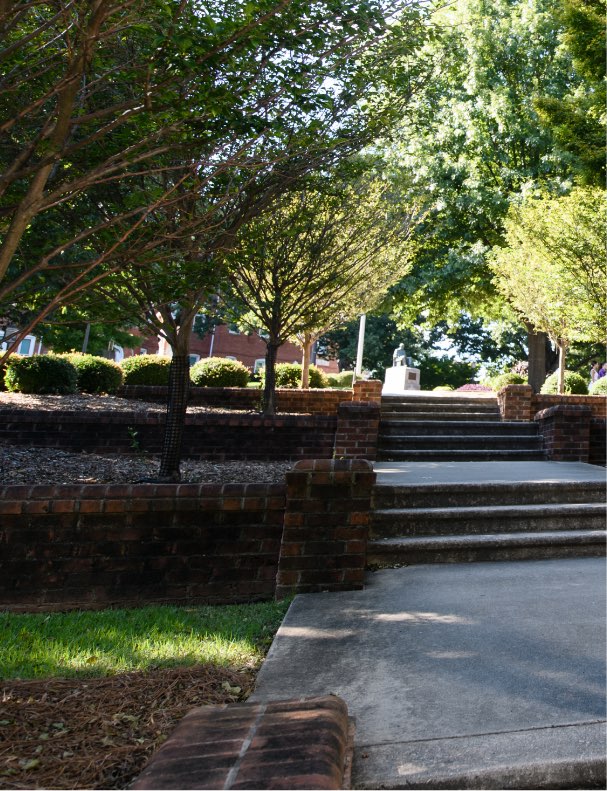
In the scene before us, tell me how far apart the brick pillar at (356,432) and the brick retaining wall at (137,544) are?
4244mm

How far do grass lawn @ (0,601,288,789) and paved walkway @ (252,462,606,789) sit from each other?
0.86 ft

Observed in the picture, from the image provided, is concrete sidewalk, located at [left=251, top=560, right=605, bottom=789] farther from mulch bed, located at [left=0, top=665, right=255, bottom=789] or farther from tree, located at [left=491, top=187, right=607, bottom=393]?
tree, located at [left=491, top=187, right=607, bottom=393]

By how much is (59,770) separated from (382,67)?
19.8 feet

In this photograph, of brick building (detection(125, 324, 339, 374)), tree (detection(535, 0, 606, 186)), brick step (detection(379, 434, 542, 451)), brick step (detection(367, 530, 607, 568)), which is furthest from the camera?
brick building (detection(125, 324, 339, 374))

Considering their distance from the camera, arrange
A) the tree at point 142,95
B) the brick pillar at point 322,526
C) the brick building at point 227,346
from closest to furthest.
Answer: the tree at point 142,95 < the brick pillar at point 322,526 < the brick building at point 227,346

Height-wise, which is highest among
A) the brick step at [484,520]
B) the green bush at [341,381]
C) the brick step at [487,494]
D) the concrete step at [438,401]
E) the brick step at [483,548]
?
the green bush at [341,381]

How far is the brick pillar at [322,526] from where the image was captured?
4477mm

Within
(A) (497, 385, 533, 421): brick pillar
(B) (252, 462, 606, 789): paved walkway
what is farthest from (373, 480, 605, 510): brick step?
(A) (497, 385, 533, 421): brick pillar

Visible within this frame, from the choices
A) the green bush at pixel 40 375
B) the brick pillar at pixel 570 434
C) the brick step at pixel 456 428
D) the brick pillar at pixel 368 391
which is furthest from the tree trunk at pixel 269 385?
the brick pillar at pixel 570 434

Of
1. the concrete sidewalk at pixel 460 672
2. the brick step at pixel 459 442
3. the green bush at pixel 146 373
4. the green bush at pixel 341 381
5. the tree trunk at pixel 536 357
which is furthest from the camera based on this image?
the green bush at pixel 341 381

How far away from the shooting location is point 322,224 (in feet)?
31.9

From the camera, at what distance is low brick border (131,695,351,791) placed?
2.07m

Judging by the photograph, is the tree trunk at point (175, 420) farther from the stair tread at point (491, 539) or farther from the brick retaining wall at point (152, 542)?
the stair tread at point (491, 539)

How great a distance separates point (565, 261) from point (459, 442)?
5349mm
